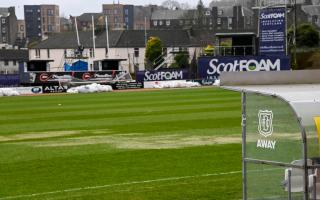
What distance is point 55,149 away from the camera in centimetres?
2019

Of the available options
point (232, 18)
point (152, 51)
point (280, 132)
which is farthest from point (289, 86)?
point (232, 18)

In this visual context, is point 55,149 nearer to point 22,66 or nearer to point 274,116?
point 274,116

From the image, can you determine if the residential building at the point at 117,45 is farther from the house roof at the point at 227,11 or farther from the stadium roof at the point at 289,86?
the stadium roof at the point at 289,86

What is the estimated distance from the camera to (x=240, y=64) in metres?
60.5

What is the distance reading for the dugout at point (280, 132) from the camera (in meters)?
7.26

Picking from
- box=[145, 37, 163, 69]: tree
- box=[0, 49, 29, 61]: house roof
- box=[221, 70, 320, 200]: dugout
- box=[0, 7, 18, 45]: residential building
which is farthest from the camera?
box=[0, 7, 18, 45]: residential building

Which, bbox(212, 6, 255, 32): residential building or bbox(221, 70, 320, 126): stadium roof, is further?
bbox(212, 6, 255, 32): residential building

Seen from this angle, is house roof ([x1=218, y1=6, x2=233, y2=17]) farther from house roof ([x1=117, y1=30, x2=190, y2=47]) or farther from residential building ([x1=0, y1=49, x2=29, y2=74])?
residential building ([x1=0, y1=49, x2=29, y2=74])

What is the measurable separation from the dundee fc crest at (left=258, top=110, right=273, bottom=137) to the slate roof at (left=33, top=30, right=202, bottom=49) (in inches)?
4422

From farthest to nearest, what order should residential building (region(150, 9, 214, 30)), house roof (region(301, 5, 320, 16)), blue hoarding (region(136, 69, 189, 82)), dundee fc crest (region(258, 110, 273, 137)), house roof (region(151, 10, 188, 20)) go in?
house roof (region(151, 10, 188, 20))
residential building (region(150, 9, 214, 30))
house roof (region(301, 5, 320, 16))
blue hoarding (region(136, 69, 189, 82))
dundee fc crest (region(258, 110, 273, 137))

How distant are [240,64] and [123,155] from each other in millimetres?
42754

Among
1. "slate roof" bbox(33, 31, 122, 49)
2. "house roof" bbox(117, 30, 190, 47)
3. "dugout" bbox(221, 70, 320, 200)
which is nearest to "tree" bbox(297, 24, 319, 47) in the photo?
"house roof" bbox(117, 30, 190, 47)

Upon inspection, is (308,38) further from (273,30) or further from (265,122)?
(265,122)

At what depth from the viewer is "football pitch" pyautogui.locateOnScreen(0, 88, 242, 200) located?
534 inches
